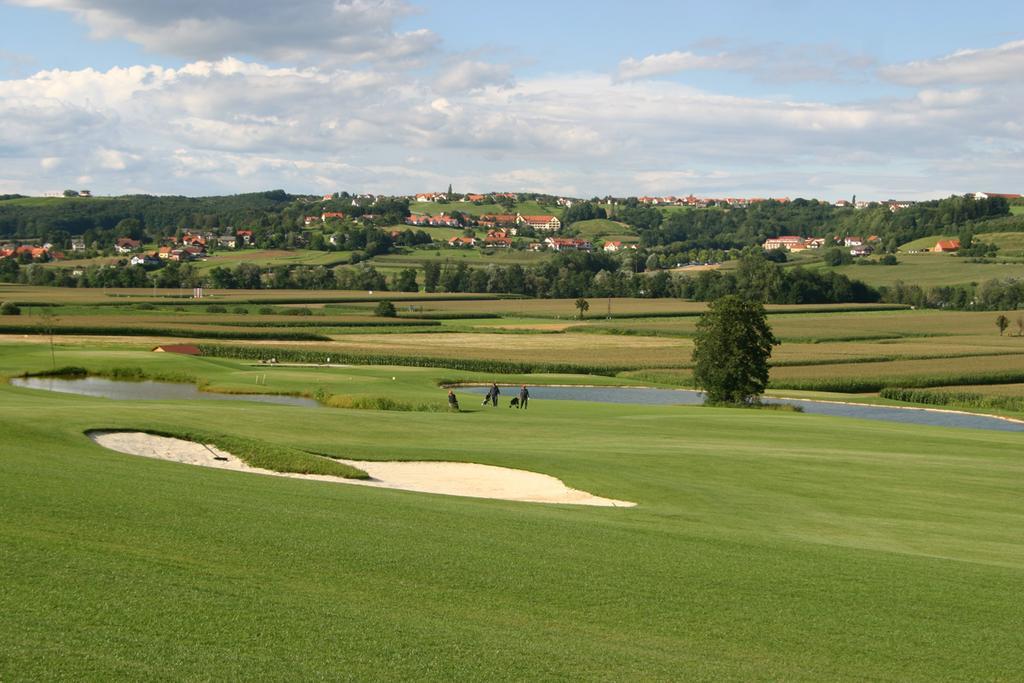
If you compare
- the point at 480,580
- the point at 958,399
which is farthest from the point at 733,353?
the point at 480,580

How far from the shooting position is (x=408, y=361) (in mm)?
89500

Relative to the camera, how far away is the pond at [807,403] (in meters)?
61.5

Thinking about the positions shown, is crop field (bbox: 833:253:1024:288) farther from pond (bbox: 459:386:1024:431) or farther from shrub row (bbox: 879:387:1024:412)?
pond (bbox: 459:386:1024:431)

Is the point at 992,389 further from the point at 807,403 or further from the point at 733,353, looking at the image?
the point at 733,353

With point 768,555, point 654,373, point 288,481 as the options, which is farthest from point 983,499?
point 654,373

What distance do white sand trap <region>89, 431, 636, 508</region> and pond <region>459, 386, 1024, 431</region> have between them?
32.2 metres

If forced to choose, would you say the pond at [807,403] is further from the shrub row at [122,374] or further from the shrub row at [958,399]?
the shrub row at [122,374]

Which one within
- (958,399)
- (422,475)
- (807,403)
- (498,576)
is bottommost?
(807,403)

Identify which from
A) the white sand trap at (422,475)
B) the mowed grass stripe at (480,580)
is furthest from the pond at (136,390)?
the mowed grass stripe at (480,580)

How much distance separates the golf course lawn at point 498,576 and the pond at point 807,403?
1374 inches

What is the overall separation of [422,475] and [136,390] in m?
43.4

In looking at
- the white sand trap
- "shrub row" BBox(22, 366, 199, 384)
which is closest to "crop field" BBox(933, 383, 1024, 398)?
"shrub row" BBox(22, 366, 199, 384)

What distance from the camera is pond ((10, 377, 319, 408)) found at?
202ft

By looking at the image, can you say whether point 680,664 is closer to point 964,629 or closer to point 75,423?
point 964,629
